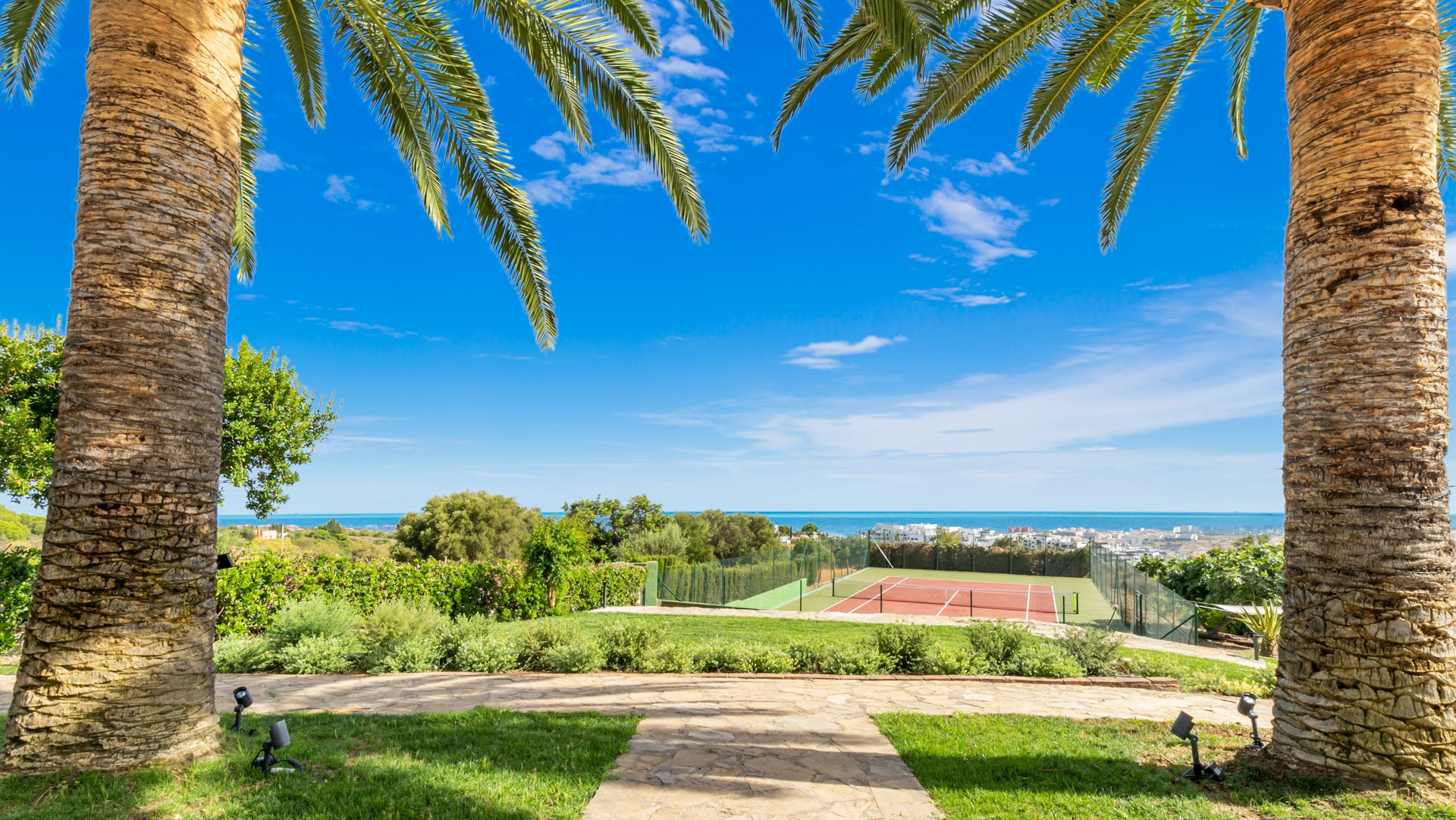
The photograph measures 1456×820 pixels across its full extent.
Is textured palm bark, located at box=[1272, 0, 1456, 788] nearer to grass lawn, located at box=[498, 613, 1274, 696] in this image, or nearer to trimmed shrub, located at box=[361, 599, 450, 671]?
grass lawn, located at box=[498, 613, 1274, 696]

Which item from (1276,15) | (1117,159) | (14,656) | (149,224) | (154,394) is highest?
(1276,15)

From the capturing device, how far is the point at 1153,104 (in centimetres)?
816

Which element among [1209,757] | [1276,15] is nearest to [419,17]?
[1209,757]

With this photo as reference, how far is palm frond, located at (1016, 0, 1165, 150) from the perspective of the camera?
7.05 metres

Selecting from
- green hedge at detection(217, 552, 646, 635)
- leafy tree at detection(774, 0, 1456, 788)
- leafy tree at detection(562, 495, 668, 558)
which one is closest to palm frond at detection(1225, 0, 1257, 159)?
leafy tree at detection(774, 0, 1456, 788)

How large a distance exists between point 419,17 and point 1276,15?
9.70 metres

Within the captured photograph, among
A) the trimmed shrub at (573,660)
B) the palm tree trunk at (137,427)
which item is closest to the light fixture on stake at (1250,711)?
the palm tree trunk at (137,427)

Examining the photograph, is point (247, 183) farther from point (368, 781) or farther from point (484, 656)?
point (368, 781)

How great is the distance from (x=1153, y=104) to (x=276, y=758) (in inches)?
406

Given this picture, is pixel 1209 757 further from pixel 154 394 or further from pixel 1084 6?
pixel 154 394

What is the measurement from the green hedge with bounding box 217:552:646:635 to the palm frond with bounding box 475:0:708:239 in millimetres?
9793

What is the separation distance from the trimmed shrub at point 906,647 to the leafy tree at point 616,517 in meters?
19.9

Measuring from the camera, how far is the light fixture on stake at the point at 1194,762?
14.4 feet

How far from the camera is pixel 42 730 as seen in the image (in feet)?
13.1
